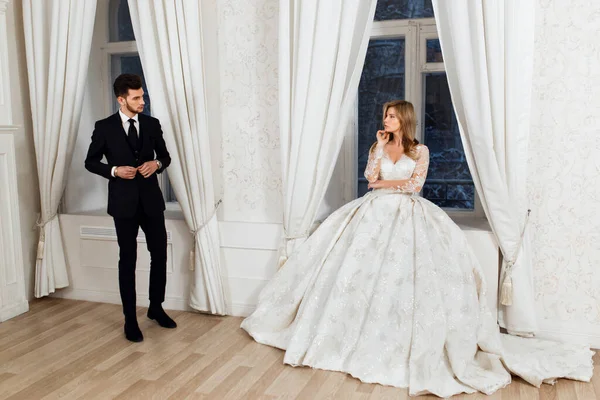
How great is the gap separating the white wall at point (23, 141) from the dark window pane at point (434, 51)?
2.78 m

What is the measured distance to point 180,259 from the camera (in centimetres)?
396

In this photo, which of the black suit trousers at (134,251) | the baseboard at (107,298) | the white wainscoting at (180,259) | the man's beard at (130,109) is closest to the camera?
the man's beard at (130,109)

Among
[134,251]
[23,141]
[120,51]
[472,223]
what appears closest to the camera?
[134,251]

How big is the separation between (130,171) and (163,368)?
1.10 m

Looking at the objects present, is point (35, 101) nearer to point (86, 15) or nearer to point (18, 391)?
point (86, 15)

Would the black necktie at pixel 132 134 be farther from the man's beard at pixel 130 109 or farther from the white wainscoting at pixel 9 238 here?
the white wainscoting at pixel 9 238

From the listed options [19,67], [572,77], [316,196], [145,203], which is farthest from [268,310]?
[19,67]

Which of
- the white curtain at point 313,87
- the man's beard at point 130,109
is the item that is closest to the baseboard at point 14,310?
the man's beard at point 130,109

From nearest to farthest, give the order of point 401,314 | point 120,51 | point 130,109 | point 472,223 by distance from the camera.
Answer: point 401,314 → point 130,109 → point 472,223 → point 120,51

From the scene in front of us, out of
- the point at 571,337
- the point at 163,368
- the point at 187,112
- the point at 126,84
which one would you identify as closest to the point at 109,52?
the point at 187,112

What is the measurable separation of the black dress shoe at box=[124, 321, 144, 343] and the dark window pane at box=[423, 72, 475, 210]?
2088 millimetres

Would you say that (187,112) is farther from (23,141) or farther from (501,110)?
(501,110)

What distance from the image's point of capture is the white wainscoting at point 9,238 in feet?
12.6

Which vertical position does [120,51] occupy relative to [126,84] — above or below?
above
